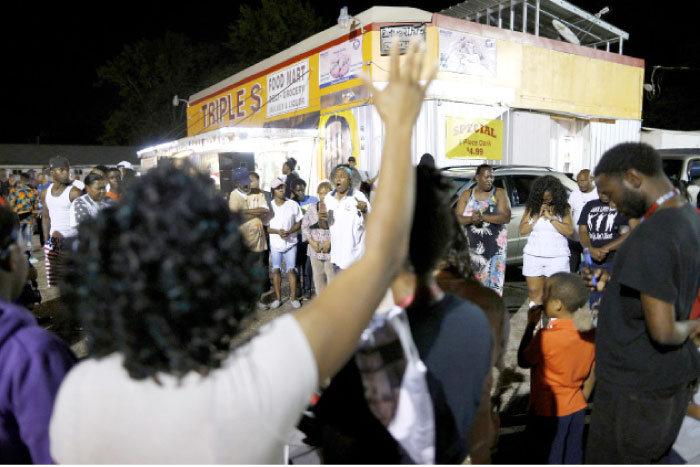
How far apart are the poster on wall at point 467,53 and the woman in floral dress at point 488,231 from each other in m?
7.29

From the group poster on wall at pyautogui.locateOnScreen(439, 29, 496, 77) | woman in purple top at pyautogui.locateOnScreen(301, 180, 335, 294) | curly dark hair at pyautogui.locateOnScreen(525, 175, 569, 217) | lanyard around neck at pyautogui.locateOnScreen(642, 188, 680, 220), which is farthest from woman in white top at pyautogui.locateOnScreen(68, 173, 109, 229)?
poster on wall at pyautogui.locateOnScreen(439, 29, 496, 77)

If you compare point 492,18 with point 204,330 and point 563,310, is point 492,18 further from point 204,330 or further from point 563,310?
point 204,330

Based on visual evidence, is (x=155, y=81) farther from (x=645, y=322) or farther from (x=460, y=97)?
(x=645, y=322)

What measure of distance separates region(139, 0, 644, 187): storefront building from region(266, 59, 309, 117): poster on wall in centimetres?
3

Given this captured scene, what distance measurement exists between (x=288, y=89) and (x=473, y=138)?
6.49 metres

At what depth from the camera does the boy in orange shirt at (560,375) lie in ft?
8.22

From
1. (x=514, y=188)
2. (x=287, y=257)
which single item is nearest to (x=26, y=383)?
(x=287, y=257)

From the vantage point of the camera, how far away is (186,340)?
97 cm

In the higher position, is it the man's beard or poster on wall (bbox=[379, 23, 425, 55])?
poster on wall (bbox=[379, 23, 425, 55])

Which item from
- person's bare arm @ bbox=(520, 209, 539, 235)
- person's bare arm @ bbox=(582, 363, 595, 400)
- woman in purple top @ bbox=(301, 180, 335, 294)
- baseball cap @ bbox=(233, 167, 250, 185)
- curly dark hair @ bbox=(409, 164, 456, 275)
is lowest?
person's bare arm @ bbox=(582, 363, 595, 400)

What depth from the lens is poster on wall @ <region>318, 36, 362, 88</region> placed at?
1206cm

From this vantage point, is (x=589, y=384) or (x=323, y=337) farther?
(x=589, y=384)

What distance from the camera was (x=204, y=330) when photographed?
98cm

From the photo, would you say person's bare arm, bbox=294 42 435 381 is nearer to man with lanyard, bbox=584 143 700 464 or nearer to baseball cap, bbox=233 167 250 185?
man with lanyard, bbox=584 143 700 464
